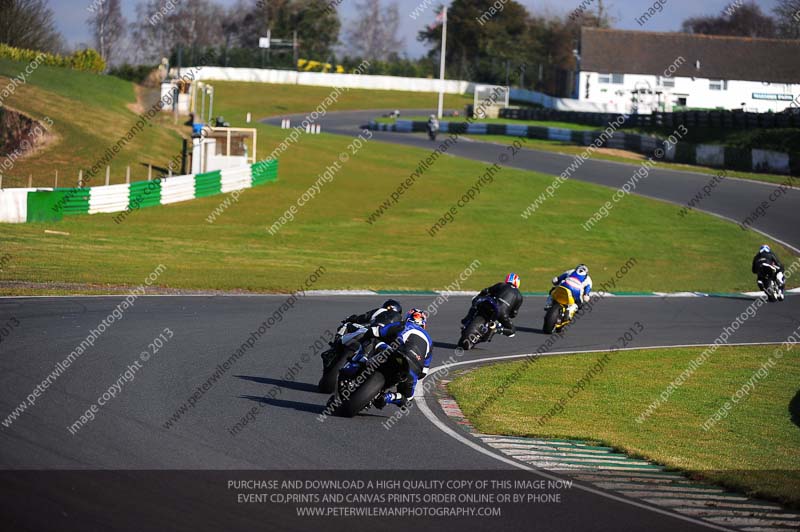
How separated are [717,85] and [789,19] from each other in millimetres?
8435

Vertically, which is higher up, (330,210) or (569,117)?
(569,117)

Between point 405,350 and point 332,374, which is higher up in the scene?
point 405,350

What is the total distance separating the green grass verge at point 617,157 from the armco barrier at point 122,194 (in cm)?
2289

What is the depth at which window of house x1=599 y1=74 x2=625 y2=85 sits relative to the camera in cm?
9006

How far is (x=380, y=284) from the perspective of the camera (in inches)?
981

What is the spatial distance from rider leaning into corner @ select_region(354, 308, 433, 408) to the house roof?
79.6 m

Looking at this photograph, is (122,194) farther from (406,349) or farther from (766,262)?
(406,349)

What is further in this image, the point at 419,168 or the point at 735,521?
the point at 419,168

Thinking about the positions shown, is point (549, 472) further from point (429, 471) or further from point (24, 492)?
point (24, 492)

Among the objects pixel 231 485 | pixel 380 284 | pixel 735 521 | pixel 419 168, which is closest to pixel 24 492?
pixel 231 485

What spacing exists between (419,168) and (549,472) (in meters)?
43.0

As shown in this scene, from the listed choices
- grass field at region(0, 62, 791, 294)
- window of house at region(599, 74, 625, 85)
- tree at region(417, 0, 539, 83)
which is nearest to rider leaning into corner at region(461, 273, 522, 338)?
grass field at region(0, 62, 791, 294)

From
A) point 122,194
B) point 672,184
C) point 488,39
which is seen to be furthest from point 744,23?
point 122,194

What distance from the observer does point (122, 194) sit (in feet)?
112
